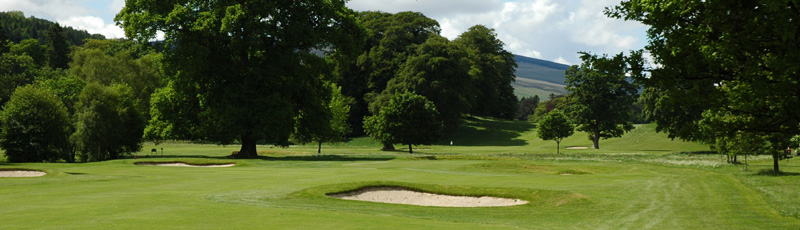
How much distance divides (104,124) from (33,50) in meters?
110

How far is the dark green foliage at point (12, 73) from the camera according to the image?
93188 mm

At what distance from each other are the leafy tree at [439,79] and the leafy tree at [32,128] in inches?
1752

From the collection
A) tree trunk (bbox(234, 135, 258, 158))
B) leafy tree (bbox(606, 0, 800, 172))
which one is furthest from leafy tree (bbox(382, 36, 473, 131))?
leafy tree (bbox(606, 0, 800, 172))

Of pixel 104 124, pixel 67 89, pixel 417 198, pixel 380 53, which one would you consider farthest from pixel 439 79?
pixel 417 198

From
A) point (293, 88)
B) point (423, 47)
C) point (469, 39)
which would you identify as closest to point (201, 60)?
point (293, 88)

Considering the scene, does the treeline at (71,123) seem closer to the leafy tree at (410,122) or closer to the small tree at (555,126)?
the leafy tree at (410,122)

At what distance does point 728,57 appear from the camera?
14539mm

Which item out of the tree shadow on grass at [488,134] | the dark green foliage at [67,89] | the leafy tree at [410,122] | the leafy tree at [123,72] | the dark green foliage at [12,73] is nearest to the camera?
the dark green foliage at [67,89]

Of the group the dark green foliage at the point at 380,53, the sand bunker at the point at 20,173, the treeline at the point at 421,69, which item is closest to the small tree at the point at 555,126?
the treeline at the point at 421,69

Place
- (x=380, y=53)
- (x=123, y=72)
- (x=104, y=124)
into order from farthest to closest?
(x=380, y=53) → (x=123, y=72) → (x=104, y=124)

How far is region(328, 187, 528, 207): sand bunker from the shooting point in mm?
22797

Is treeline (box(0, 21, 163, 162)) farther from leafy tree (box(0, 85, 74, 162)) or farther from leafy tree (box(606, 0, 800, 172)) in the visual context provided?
leafy tree (box(606, 0, 800, 172))

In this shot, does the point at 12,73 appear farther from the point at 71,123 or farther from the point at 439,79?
the point at 439,79

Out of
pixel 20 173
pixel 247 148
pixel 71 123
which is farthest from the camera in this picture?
pixel 71 123
